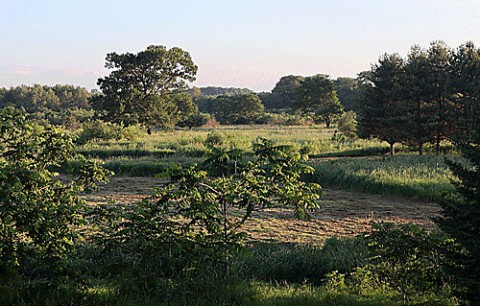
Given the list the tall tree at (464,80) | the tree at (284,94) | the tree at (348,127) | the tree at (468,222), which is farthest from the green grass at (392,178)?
the tree at (284,94)

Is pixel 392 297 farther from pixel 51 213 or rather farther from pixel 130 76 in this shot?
pixel 130 76

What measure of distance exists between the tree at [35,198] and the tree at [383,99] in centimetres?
1791

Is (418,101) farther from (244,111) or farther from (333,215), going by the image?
(244,111)

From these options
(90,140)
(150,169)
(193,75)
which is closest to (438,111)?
(150,169)

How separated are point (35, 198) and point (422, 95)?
64.4 feet

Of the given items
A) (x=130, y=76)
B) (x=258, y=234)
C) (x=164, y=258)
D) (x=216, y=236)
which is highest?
(x=130, y=76)

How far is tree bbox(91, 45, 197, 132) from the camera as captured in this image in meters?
39.0

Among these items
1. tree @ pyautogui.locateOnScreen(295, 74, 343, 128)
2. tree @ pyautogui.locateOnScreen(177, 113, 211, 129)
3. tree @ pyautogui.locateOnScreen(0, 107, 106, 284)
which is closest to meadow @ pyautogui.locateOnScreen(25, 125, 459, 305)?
tree @ pyautogui.locateOnScreen(0, 107, 106, 284)

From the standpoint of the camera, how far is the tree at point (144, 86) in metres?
39.0

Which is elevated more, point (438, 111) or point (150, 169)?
point (438, 111)

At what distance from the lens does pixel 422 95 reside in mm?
20969

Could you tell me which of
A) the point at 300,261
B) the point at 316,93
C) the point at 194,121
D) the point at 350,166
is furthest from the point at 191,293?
the point at 316,93

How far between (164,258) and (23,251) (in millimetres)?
1659

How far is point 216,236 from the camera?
206 inches
